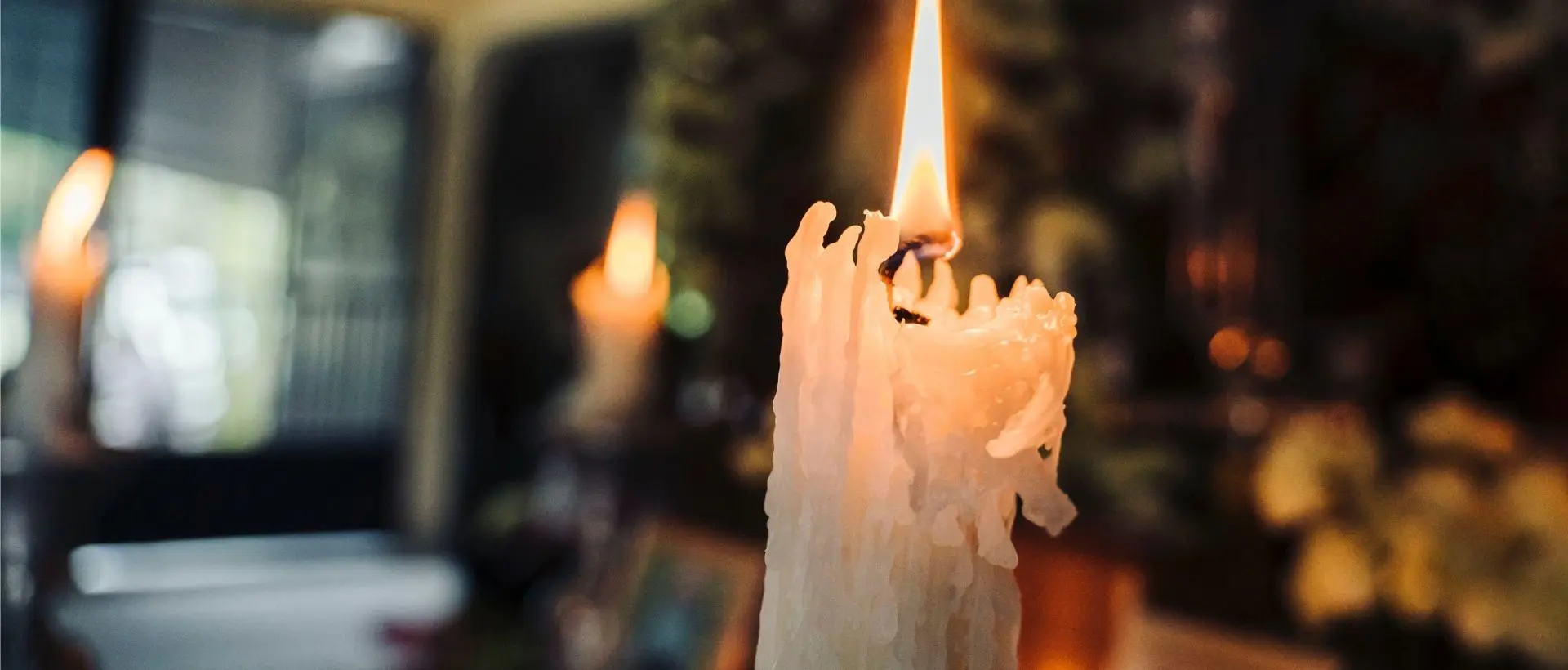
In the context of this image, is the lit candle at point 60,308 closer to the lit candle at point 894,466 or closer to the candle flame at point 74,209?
the candle flame at point 74,209

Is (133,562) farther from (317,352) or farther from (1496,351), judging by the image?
(1496,351)

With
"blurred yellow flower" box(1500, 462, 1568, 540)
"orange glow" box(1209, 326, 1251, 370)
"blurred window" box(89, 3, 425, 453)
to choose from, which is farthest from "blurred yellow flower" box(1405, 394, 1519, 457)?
"blurred window" box(89, 3, 425, 453)

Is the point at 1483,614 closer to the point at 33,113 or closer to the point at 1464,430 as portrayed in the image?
the point at 1464,430

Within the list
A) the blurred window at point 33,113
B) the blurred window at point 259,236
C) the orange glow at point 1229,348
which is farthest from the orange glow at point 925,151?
the blurred window at point 259,236

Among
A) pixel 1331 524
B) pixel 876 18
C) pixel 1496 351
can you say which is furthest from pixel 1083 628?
pixel 876 18

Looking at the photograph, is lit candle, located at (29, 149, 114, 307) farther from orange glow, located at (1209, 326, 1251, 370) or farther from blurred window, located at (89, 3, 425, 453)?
blurred window, located at (89, 3, 425, 453)
